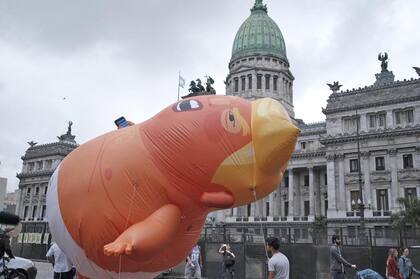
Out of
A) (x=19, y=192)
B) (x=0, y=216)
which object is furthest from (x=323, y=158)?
(x=19, y=192)

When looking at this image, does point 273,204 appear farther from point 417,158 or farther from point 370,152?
point 417,158

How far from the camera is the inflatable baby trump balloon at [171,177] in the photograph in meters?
6.41

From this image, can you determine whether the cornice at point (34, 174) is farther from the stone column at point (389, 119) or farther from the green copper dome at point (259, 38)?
the stone column at point (389, 119)

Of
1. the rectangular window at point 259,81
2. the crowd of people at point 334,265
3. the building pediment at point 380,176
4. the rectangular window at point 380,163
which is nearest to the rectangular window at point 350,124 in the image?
the rectangular window at point 380,163

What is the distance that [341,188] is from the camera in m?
50.5

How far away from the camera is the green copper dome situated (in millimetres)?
76625

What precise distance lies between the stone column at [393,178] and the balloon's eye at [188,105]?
4511cm

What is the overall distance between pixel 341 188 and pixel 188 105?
46.8 metres

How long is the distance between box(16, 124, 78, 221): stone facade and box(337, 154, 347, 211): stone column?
171 ft

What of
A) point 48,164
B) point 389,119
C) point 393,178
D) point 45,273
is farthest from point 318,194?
point 48,164

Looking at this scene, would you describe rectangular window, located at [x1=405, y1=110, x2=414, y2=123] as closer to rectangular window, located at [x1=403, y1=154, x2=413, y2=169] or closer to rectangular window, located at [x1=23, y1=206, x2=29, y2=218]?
rectangular window, located at [x1=403, y1=154, x2=413, y2=169]

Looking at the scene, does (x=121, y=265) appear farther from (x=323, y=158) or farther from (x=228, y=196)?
(x=323, y=158)

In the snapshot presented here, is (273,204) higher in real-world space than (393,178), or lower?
lower

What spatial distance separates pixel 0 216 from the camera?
848 centimetres
